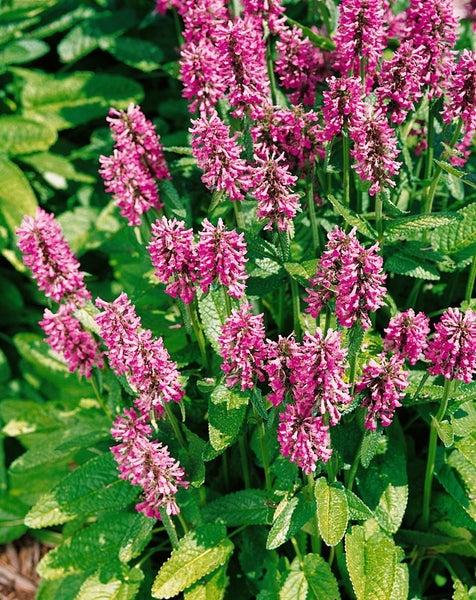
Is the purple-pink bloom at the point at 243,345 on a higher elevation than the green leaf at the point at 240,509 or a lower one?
higher

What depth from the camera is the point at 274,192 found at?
2.08 meters

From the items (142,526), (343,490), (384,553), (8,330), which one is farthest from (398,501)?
(8,330)

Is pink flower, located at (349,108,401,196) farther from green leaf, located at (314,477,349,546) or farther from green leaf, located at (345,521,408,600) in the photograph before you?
green leaf, located at (345,521,408,600)

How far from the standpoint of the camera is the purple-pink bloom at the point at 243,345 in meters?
1.97

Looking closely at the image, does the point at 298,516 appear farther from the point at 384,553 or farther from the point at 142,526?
the point at 142,526

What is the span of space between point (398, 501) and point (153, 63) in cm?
280

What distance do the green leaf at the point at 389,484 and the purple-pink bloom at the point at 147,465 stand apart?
678mm

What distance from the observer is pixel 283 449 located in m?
2.04

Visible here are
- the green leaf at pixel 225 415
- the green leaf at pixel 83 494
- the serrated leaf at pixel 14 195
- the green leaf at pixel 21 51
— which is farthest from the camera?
the green leaf at pixel 21 51

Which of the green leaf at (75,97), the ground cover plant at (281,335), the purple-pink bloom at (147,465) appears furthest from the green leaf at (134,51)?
the purple-pink bloom at (147,465)

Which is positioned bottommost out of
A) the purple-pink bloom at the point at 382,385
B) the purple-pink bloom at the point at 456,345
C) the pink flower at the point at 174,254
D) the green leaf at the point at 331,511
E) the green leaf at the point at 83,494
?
the green leaf at the point at 83,494

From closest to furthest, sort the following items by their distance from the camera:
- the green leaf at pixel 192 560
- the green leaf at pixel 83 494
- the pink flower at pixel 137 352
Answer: the pink flower at pixel 137 352, the green leaf at pixel 192 560, the green leaf at pixel 83 494

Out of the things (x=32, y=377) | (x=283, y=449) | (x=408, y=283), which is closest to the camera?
(x=283, y=449)

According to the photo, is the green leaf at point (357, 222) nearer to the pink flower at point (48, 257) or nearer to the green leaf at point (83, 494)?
the pink flower at point (48, 257)
